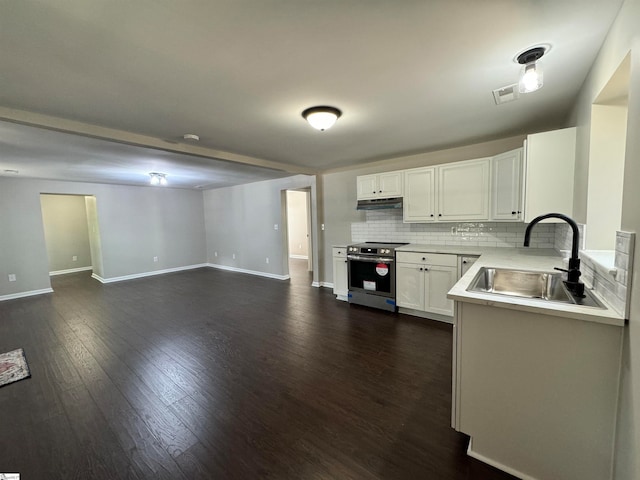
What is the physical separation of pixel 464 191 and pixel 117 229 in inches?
289

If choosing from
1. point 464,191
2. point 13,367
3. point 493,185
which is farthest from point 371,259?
point 13,367

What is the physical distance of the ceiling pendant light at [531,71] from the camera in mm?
1536

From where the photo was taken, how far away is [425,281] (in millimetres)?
3385

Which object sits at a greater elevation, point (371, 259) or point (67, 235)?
point (67, 235)

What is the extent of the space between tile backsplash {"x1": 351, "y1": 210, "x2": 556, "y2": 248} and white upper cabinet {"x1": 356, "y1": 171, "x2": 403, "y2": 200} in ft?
1.41

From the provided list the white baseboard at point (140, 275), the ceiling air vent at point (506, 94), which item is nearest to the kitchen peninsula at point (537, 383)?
the ceiling air vent at point (506, 94)

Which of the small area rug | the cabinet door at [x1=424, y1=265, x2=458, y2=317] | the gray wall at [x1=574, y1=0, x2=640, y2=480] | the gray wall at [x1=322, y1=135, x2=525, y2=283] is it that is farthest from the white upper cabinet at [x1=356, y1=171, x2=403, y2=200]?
the small area rug

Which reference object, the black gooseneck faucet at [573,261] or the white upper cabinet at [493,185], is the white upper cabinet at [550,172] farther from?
the black gooseneck faucet at [573,261]

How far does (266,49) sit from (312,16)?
35cm

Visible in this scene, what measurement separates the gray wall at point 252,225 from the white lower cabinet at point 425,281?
80.5 inches

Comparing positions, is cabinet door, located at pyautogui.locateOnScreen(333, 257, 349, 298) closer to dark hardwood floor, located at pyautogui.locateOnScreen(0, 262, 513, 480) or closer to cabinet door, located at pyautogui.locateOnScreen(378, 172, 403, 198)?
dark hardwood floor, located at pyautogui.locateOnScreen(0, 262, 513, 480)

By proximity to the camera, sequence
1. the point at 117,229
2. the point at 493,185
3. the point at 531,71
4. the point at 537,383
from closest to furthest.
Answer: the point at 537,383
the point at 531,71
the point at 493,185
the point at 117,229

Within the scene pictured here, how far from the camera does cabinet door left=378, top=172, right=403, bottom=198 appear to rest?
379cm

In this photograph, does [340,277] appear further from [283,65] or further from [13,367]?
[13,367]
